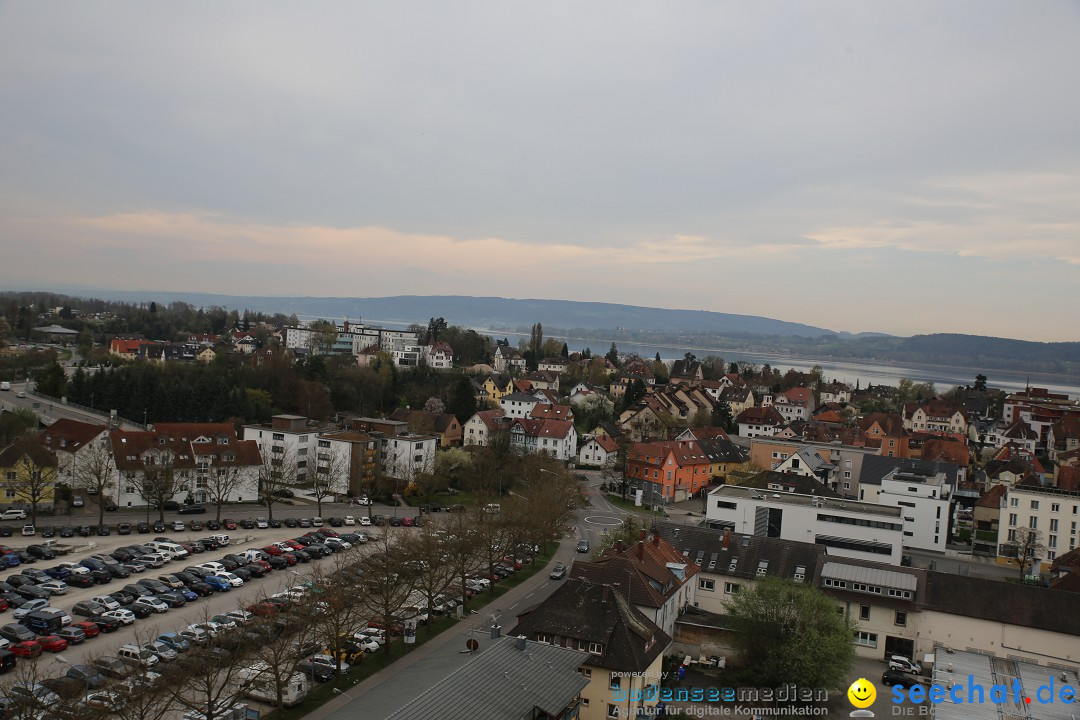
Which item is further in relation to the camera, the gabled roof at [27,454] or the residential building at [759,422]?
the residential building at [759,422]

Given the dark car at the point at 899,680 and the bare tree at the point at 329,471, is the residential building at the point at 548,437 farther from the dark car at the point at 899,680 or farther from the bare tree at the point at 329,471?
the dark car at the point at 899,680

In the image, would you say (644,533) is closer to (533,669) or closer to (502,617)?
(502,617)

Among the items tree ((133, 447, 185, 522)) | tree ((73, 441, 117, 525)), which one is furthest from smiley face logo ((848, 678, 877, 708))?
tree ((73, 441, 117, 525))

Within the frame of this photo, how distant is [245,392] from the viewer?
145ft

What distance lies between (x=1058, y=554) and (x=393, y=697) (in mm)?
28314

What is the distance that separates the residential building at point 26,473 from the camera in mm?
27156

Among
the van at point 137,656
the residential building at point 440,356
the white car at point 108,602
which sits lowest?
the white car at point 108,602

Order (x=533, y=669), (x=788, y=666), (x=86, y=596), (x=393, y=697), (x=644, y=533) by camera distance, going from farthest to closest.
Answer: (x=644, y=533), (x=86, y=596), (x=788, y=666), (x=533, y=669), (x=393, y=697)

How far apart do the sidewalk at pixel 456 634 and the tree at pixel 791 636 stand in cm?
582

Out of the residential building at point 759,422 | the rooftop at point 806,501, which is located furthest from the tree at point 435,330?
the rooftop at point 806,501

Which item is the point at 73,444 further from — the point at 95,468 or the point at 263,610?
the point at 263,610

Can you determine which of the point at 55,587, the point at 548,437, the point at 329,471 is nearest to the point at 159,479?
the point at 329,471

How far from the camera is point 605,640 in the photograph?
1515cm

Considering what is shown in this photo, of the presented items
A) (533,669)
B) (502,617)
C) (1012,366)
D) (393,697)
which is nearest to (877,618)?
(502,617)
